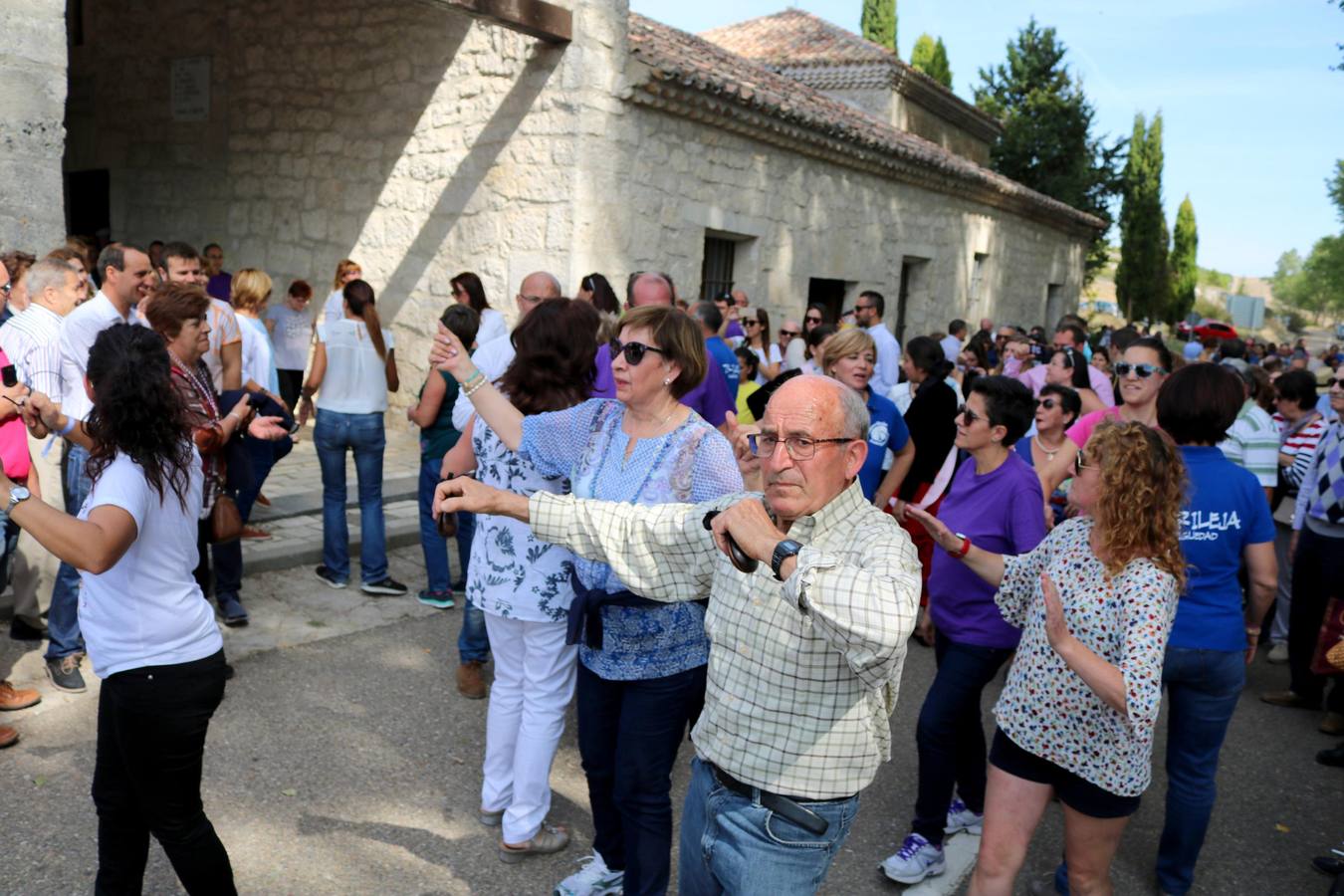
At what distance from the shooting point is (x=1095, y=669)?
2.50 m

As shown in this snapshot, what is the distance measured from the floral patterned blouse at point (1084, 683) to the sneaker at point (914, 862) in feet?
2.74

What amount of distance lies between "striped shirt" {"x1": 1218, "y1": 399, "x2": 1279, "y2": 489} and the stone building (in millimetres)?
5521

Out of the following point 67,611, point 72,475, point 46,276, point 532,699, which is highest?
point 46,276

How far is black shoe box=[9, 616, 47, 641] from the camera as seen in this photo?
4.77 m

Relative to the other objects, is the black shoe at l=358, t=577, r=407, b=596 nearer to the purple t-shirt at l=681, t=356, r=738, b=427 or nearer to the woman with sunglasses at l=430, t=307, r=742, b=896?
the purple t-shirt at l=681, t=356, r=738, b=427

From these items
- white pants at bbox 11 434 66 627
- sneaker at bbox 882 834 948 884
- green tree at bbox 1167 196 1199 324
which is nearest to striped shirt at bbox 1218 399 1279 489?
sneaker at bbox 882 834 948 884

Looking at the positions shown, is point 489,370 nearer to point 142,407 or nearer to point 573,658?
point 573,658

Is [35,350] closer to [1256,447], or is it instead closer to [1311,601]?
[1311,601]

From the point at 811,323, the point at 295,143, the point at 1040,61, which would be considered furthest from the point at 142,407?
the point at 1040,61

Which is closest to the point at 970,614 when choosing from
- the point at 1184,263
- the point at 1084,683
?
the point at 1084,683

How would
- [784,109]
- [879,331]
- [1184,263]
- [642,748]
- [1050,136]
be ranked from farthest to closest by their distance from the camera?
[1184,263] < [1050,136] < [784,109] < [879,331] < [642,748]

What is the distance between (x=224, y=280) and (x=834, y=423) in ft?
30.1

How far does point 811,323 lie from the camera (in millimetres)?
8922

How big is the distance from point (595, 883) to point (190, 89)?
450 inches
